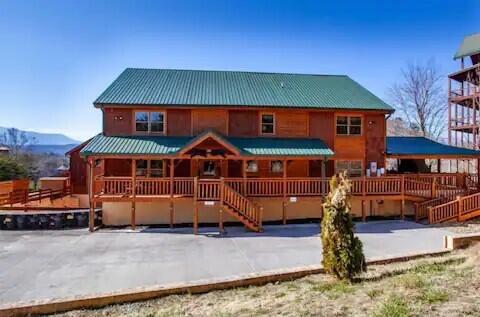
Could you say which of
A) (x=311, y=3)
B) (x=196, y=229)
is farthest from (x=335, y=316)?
(x=311, y=3)

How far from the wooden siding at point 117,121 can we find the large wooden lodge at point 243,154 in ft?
0.17

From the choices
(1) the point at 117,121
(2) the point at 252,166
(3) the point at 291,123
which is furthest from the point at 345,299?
(1) the point at 117,121

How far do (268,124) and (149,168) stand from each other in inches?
273

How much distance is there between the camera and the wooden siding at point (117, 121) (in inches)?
686

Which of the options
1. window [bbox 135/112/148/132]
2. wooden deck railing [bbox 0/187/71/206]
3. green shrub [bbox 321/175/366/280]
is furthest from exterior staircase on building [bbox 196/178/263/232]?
wooden deck railing [bbox 0/187/71/206]

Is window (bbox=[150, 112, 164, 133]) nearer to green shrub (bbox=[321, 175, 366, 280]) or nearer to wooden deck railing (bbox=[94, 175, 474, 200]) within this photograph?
wooden deck railing (bbox=[94, 175, 474, 200])

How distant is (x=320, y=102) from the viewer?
18.9m

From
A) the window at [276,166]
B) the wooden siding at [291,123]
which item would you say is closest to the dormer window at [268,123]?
the wooden siding at [291,123]

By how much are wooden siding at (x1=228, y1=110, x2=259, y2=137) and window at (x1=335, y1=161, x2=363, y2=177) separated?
17.1 feet

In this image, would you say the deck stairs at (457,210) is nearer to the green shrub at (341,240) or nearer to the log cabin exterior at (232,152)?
the log cabin exterior at (232,152)

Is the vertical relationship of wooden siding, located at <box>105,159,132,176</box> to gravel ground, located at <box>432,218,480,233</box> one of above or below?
above

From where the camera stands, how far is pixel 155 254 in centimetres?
1173

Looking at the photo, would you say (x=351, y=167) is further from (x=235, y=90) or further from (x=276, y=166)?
(x=235, y=90)

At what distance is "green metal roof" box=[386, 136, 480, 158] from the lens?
18.8 meters
